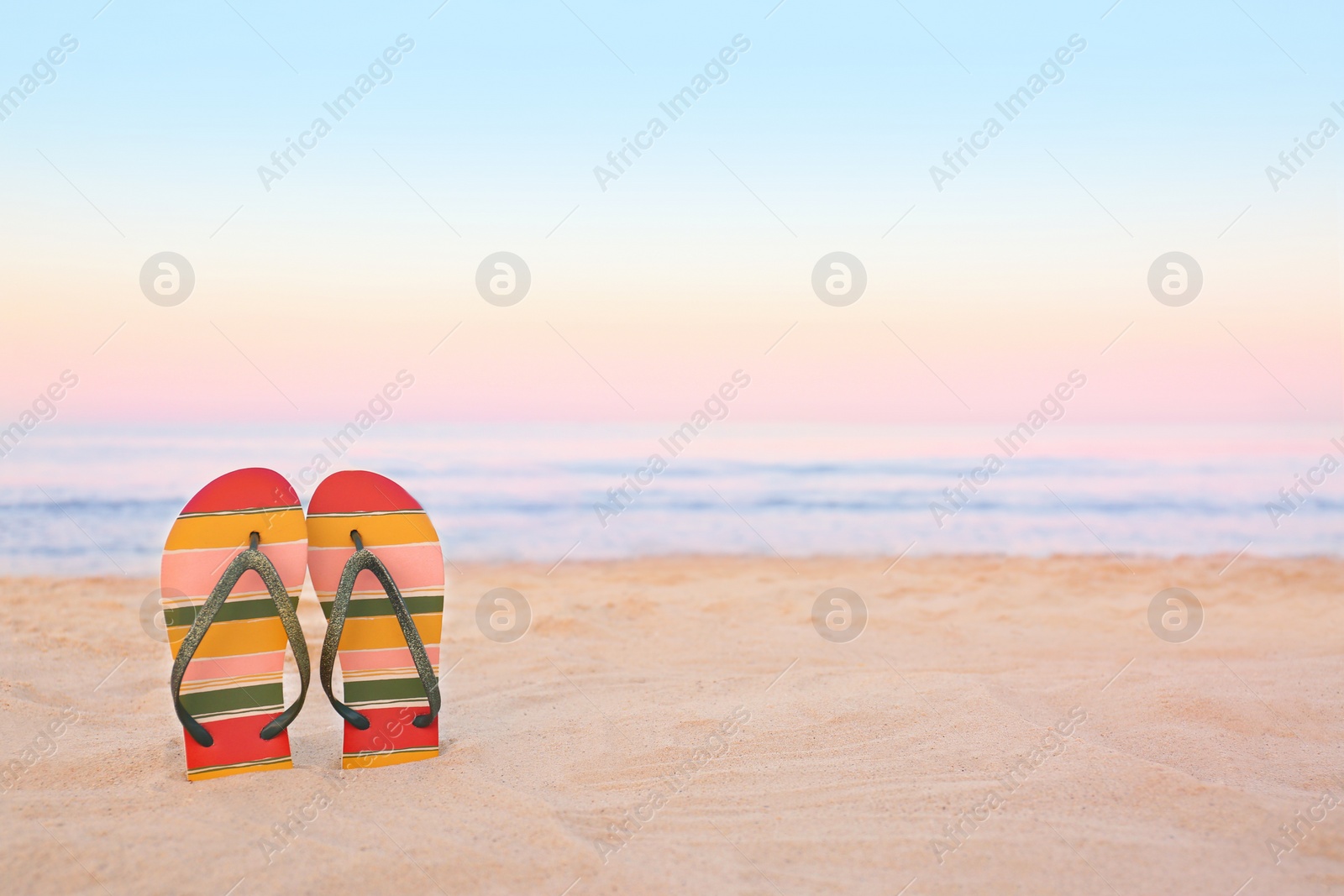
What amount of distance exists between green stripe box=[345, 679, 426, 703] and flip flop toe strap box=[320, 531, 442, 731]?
5cm

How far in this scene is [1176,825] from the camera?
8.73 feet

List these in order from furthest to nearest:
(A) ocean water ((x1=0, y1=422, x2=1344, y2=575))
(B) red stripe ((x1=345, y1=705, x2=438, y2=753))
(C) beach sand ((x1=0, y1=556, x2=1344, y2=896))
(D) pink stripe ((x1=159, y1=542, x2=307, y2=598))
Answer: (A) ocean water ((x1=0, y1=422, x2=1344, y2=575)) < (B) red stripe ((x1=345, y1=705, x2=438, y2=753)) < (D) pink stripe ((x1=159, y1=542, x2=307, y2=598)) < (C) beach sand ((x1=0, y1=556, x2=1344, y2=896))

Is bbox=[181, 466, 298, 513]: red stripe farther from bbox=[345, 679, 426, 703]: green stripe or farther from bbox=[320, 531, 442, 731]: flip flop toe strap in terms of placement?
bbox=[345, 679, 426, 703]: green stripe

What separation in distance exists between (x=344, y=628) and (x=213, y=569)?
492 mm

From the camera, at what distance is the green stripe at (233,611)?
Result: 3.04 m

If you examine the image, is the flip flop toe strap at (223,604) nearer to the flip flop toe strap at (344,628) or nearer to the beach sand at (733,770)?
the flip flop toe strap at (344,628)

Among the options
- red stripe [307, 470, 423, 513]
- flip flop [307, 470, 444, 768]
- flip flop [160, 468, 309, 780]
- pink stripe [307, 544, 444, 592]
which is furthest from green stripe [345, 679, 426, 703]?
red stripe [307, 470, 423, 513]

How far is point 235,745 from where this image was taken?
3057mm

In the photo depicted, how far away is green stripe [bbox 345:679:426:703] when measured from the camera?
10.6ft

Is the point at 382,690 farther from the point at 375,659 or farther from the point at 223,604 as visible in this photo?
the point at 223,604

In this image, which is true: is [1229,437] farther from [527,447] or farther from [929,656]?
[929,656]

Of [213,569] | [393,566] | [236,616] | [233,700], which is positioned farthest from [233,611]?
[393,566]

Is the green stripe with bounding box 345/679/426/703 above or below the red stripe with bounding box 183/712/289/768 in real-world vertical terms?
above

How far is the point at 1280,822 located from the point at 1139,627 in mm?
3152
